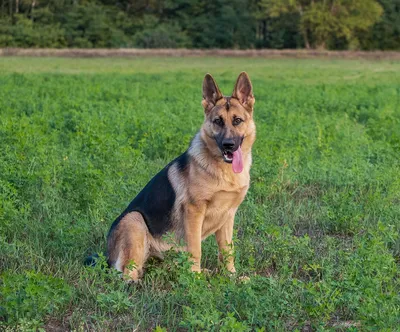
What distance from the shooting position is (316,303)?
5246mm

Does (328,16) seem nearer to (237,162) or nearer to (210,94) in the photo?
(210,94)

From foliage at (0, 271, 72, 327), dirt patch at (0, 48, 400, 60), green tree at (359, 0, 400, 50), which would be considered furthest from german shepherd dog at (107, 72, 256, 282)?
green tree at (359, 0, 400, 50)

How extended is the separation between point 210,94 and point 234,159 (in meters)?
0.66

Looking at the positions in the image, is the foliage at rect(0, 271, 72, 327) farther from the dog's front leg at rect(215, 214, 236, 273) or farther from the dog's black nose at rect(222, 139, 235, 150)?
the dog's black nose at rect(222, 139, 235, 150)

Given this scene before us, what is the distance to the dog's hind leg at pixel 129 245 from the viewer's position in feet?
19.6

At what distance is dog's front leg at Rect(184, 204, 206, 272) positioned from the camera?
6.05 metres

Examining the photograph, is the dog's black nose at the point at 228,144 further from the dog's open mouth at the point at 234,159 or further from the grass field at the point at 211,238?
the grass field at the point at 211,238

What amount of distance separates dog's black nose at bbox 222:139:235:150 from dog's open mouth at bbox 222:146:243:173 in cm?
5

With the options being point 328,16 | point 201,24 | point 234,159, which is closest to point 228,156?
point 234,159

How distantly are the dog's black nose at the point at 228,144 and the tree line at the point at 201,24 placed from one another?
197 ft

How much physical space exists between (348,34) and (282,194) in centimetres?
6403

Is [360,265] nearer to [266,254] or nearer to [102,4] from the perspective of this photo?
[266,254]

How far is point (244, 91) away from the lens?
6.48 meters

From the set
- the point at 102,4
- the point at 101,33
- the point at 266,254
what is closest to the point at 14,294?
the point at 266,254
